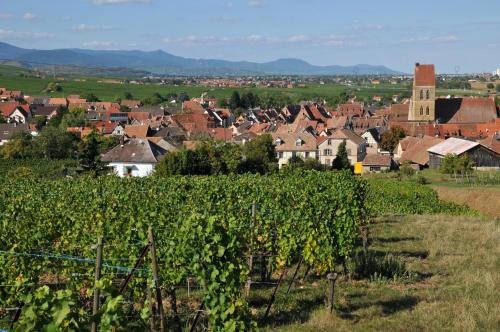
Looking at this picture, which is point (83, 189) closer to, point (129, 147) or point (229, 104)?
point (129, 147)

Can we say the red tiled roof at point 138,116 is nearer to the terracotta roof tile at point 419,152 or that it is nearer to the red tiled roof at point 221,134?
the red tiled roof at point 221,134

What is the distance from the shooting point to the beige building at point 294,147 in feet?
231

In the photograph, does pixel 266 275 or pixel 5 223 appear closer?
pixel 5 223

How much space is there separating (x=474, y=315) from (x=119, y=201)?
33.1 feet

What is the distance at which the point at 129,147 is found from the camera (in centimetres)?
6103

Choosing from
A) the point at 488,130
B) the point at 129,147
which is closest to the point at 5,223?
the point at 129,147

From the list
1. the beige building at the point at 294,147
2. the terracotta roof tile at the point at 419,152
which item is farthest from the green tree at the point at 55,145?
the terracotta roof tile at the point at 419,152

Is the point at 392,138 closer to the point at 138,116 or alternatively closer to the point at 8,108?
the point at 138,116

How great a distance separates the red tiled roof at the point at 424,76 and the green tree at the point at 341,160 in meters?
40.6

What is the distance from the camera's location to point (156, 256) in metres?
10.3

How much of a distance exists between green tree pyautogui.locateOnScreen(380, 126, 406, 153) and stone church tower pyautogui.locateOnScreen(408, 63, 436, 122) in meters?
16.6

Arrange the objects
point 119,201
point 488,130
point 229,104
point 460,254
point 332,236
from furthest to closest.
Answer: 1. point 229,104
2. point 488,130
3. point 460,254
4. point 119,201
5. point 332,236

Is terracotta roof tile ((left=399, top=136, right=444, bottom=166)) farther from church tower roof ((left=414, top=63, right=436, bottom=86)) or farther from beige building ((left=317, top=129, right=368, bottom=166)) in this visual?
church tower roof ((left=414, top=63, right=436, bottom=86))

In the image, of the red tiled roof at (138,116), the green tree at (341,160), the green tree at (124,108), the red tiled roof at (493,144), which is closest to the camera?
the green tree at (341,160)
